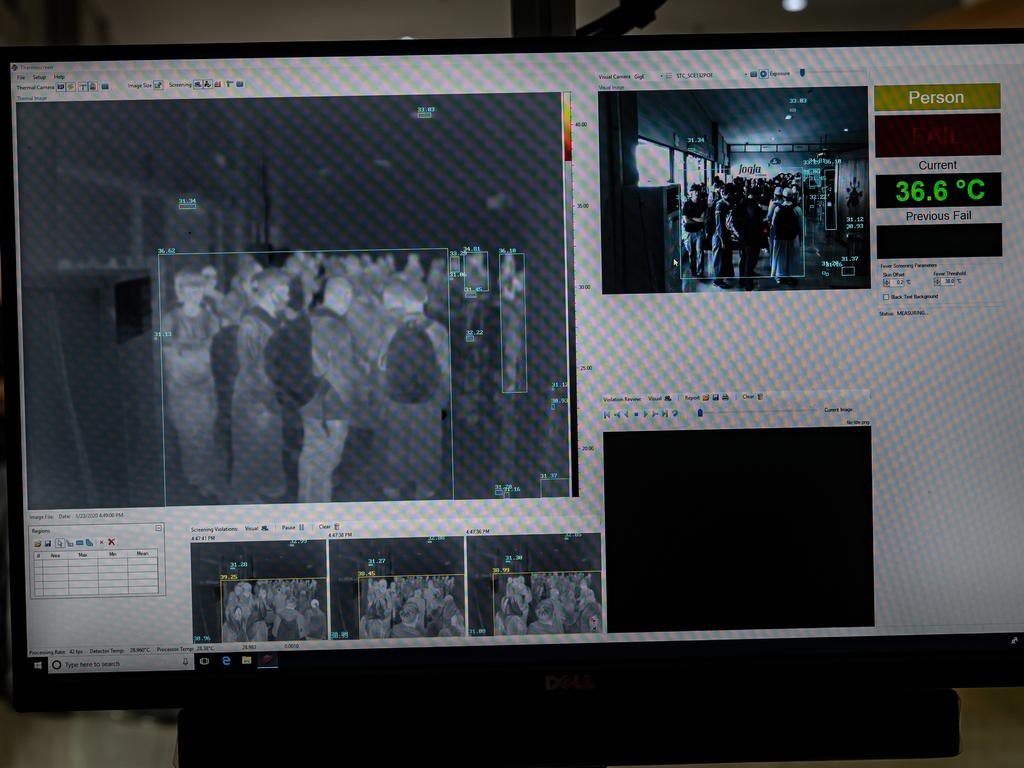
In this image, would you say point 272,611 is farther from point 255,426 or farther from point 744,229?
point 744,229

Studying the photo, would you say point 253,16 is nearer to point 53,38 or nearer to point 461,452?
point 53,38

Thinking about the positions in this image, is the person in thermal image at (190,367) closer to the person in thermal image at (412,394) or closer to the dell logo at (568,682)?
the person in thermal image at (412,394)

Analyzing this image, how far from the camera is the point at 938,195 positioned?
740 mm

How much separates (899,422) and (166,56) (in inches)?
29.9

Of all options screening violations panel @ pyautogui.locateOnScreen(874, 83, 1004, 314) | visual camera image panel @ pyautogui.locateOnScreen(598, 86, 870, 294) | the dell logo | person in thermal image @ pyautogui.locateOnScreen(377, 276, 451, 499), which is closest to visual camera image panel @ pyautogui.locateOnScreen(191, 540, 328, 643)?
person in thermal image @ pyautogui.locateOnScreen(377, 276, 451, 499)

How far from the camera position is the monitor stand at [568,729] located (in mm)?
736

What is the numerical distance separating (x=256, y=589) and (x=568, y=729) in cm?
32

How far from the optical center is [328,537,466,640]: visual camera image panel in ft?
2.40

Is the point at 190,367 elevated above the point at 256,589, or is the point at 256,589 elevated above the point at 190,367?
the point at 190,367

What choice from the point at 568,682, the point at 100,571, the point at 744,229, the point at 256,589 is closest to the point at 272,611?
the point at 256,589

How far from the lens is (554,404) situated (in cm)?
73

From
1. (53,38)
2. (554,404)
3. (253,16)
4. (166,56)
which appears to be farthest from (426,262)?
(53,38)

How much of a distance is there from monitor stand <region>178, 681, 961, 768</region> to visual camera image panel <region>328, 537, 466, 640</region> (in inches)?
2.5

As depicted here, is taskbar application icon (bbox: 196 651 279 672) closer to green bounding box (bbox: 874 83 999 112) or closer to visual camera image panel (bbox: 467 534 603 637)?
visual camera image panel (bbox: 467 534 603 637)
